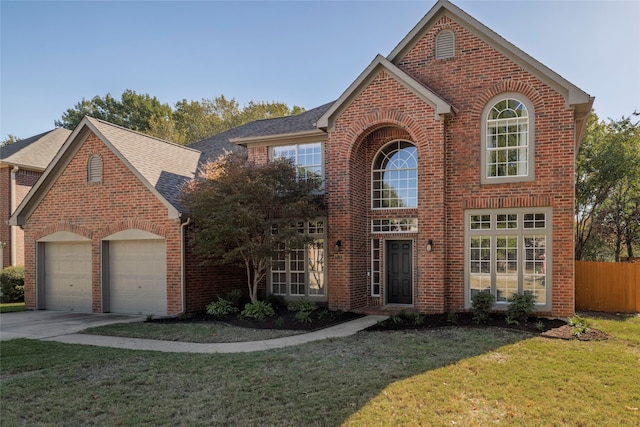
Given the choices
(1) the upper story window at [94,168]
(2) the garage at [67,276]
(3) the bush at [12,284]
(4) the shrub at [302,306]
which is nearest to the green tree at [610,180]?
(4) the shrub at [302,306]

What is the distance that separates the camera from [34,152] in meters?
22.7

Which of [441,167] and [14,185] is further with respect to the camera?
[14,185]

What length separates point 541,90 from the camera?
11.7 metres

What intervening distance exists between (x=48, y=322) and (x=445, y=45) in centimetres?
1398

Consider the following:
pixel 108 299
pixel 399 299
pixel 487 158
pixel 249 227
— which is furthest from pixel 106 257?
pixel 487 158

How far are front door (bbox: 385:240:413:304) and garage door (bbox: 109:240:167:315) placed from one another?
6965 millimetres

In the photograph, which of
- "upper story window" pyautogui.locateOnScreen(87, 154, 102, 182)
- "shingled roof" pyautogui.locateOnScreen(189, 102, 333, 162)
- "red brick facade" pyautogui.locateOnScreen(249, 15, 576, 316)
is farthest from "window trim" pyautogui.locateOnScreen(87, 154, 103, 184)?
"red brick facade" pyautogui.locateOnScreen(249, 15, 576, 316)

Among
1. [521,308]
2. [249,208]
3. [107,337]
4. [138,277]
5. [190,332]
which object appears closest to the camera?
[107,337]

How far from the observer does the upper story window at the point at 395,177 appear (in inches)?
535

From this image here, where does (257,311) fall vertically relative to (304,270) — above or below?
below

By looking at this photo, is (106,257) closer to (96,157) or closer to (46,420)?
(96,157)

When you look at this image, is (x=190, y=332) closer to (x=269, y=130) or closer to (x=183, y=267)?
(x=183, y=267)

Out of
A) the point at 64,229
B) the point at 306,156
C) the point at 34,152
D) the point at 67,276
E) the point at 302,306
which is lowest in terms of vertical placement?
the point at 302,306

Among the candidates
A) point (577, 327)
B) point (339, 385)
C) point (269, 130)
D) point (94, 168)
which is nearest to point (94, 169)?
point (94, 168)
